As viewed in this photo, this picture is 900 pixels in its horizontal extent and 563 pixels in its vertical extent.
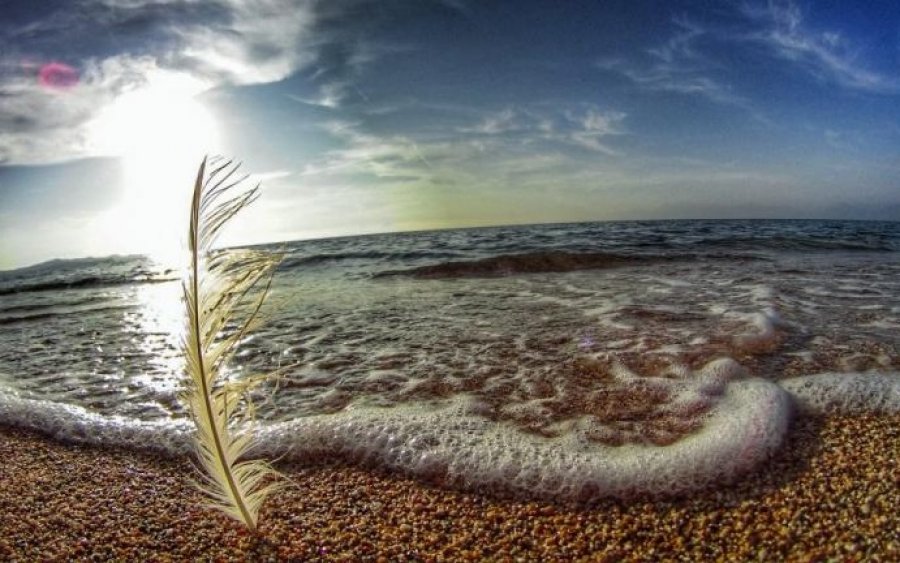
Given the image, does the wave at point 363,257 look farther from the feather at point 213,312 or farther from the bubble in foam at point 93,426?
the feather at point 213,312

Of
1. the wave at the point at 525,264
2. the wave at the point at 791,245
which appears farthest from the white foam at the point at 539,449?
the wave at the point at 791,245

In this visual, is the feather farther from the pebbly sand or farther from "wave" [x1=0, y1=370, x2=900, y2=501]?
"wave" [x1=0, y1=370, x2=900, y2=501]

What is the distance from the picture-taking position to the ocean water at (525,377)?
308cm

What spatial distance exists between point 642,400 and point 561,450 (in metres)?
1.11

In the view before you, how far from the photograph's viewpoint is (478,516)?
2.55m

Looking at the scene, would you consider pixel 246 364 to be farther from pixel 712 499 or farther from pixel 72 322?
pixel 72 322

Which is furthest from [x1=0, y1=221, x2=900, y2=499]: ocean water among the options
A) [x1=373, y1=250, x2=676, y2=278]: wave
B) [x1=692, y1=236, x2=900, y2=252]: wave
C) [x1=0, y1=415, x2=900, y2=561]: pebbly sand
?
[x1=692, y1=236, x2=900, y2=252]: wave

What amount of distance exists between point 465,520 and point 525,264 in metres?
12.3

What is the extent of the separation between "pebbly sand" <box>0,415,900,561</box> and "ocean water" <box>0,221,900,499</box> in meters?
0.20

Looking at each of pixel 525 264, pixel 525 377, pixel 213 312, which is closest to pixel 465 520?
pixel 213 312

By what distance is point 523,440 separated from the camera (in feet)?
10.8

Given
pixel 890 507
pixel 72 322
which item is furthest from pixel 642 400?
pixel 72 322

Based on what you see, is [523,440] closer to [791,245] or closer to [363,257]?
[363,257]

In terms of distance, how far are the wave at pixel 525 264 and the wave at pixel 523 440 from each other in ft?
30.8
